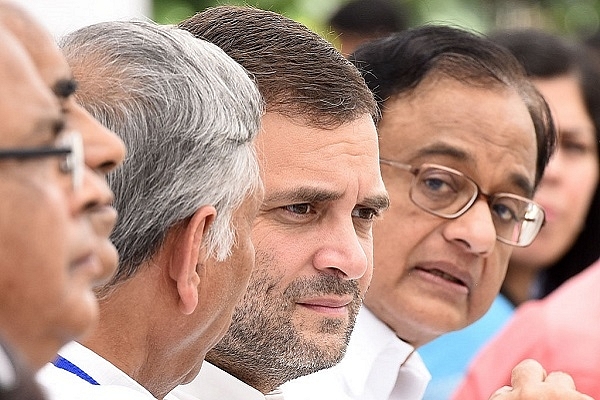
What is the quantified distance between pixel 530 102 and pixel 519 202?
25 centimetres

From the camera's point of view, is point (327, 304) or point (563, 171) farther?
point (563, 171)

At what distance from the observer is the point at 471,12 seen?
26.0 ft

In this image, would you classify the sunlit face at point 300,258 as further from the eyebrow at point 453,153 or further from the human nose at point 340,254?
the eyebrow at point 453,153

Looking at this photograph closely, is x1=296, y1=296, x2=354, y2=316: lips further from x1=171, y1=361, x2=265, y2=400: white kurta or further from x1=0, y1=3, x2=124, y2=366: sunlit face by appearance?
x1=0, y1=3, x2=124, y2=366: sunlit face

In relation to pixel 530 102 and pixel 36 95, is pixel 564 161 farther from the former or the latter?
pixel 36 95

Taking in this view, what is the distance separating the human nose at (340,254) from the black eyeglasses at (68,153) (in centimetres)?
87

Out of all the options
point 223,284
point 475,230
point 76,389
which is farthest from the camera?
point 475,230

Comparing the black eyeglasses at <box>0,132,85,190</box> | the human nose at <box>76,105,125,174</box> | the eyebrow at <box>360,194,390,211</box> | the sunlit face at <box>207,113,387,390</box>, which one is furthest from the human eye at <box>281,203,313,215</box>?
the black eyeglasses at <box>0,132,85,190</box>

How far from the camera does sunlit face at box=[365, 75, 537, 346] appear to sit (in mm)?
2812

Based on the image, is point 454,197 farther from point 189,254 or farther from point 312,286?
point 189,254

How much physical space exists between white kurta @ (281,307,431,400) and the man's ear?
3.05 feet

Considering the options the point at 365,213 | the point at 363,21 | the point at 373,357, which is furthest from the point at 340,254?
the point at 363,21

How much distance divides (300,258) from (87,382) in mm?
571

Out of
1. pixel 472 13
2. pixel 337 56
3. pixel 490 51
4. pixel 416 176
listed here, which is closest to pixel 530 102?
pixel 490 51
